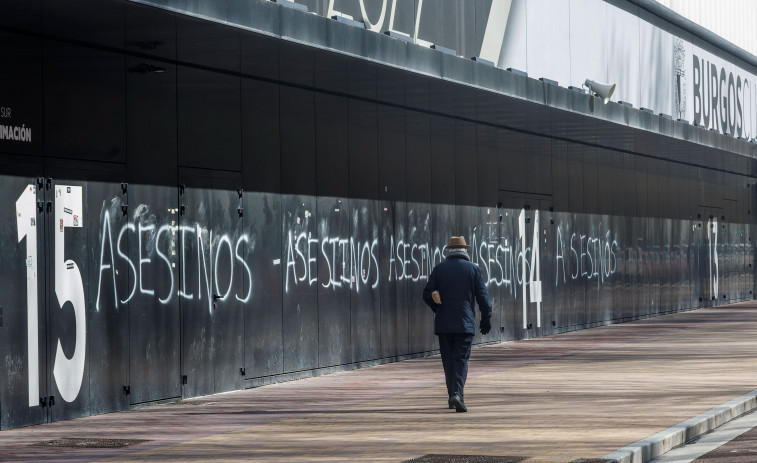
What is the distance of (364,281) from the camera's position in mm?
19531

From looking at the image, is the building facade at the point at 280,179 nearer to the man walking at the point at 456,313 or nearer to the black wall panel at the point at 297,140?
the black wall panel at the point at 297,140

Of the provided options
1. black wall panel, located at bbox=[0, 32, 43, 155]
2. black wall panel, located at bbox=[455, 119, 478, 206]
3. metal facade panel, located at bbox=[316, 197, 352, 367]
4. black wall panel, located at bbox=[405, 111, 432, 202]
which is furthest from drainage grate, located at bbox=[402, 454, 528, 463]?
black wall panel, located at bbox=[455, 119, 478, 206]

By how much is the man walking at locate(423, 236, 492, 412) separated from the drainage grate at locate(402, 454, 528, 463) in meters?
3.07

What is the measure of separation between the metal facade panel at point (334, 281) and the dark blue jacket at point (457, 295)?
455 cm

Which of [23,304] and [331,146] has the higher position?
[331,146]

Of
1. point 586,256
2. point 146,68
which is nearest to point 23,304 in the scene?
point 146,68

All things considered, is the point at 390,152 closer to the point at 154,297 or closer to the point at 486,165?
the point at 486,165

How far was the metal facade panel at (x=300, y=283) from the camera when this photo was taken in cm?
1750

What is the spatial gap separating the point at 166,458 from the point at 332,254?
322 inches

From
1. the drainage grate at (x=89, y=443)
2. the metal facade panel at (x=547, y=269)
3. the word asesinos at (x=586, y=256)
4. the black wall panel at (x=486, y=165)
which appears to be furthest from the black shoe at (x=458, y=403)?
the word asesinos at (x=586, y=256)

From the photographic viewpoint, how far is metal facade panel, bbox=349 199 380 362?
19234mm

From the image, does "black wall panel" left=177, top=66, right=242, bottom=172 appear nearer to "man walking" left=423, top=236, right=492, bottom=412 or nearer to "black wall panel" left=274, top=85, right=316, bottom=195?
"black wall panel" left=274, top=85, right=316, bottom=195

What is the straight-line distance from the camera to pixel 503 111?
22641mm

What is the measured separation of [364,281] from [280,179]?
9.25 feet
